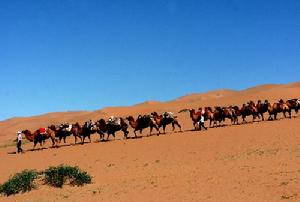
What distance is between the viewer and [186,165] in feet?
74.0

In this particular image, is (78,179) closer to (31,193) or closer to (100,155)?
(31,193)

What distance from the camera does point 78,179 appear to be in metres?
20.5

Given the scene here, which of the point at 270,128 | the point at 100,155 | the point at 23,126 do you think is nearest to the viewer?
the point at 100,155

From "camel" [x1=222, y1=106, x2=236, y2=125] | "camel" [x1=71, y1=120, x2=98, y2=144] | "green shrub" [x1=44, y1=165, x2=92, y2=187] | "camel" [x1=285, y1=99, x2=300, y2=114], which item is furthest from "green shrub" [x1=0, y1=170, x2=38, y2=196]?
"camel" [x1=285, y1=99, x2=300, y2=114]

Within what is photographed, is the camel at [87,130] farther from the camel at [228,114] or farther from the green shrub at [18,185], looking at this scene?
the green shrub at [18,185]

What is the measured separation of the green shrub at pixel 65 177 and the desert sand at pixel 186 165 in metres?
0.49

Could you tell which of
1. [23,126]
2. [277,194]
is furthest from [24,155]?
[23,126]

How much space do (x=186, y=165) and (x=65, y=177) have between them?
5.36 metres

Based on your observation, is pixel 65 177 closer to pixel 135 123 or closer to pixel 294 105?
pixel 135 123

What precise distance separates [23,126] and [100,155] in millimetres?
59567

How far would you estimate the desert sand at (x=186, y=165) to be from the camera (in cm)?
1641

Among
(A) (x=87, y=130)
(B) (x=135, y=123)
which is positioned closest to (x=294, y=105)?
(B) (x=135, y=123)

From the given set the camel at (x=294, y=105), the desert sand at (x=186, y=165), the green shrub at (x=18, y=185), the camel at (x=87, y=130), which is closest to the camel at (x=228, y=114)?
the desert sand at (x=186, y=165)

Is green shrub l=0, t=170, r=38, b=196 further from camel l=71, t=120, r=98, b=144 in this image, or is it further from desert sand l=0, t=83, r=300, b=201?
camel l=71, t=120, r=98, b=144
